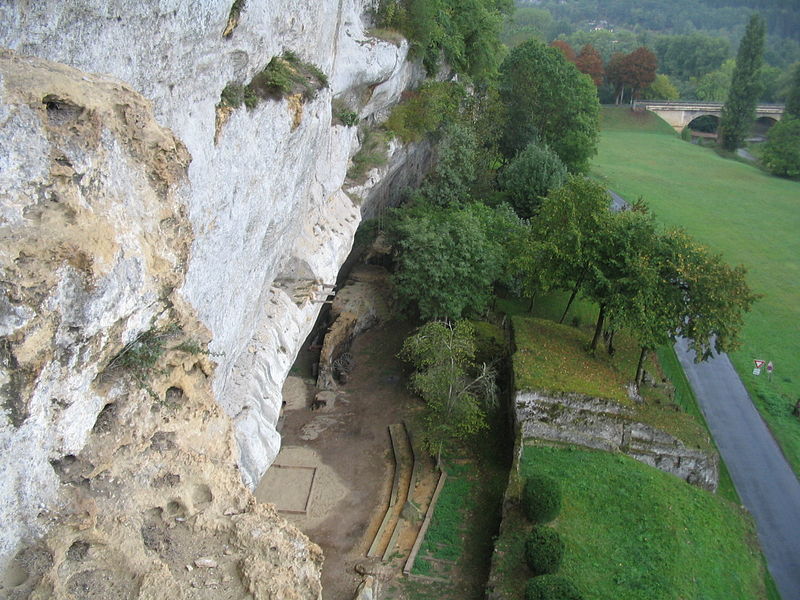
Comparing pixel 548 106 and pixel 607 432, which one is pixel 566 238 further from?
pixel 548 106

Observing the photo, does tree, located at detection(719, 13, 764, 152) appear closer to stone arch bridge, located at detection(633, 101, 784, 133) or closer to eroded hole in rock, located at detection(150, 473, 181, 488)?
stone arch bridge, located at detection(633, 101, 784, 133)

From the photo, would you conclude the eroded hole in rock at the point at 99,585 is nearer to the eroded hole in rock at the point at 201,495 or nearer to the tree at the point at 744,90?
the eroded hole in rock at the point at 201,495

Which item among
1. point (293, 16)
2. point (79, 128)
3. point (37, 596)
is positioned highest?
point (293, 16)

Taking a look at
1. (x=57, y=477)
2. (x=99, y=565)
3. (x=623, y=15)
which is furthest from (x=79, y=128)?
(x=623, y=15)

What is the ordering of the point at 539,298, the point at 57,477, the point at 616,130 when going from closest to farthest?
the point at 57,477, the point at 539,298, the point at 616,130

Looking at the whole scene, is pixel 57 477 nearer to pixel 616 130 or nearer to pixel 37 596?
pixel 37 596

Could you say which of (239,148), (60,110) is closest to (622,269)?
(239,148)

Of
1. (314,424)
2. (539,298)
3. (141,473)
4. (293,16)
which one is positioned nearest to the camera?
(141,473)
